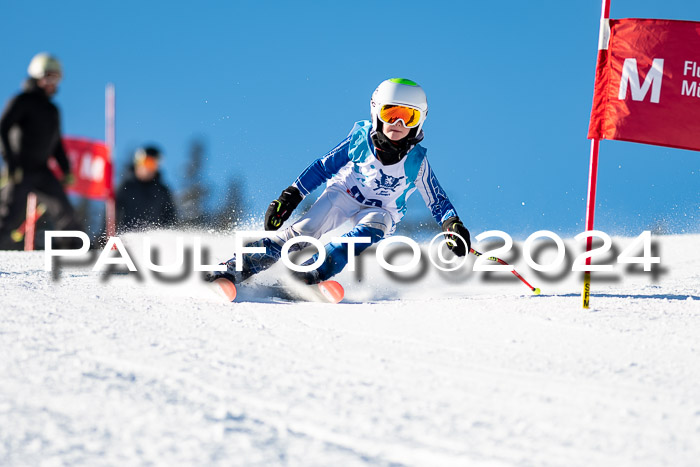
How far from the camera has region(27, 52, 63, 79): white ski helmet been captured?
2.88 meters

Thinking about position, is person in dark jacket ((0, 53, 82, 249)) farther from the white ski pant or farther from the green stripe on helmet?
the green stripe on helmet

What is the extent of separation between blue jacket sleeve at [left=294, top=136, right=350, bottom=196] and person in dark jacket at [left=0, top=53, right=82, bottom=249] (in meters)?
1.89

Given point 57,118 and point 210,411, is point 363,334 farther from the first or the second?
point 57,118

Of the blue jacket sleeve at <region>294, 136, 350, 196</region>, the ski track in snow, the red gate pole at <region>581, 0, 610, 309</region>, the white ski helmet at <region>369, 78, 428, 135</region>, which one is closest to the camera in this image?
the ski track in snow

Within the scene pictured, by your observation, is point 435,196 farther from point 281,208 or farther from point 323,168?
point 281,208

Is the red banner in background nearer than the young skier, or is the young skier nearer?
the red banner in background

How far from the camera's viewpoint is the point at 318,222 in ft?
15.7

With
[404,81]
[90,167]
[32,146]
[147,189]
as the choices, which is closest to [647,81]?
[404,81]

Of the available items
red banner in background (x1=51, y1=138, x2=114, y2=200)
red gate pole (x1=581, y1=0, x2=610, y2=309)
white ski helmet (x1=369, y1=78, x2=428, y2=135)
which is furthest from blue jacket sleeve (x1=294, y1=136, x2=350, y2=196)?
red gate pole (x1=581, y1=0, x2=610, y2=309)

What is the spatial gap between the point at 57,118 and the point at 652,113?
3460mm

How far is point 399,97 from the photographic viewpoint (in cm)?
441

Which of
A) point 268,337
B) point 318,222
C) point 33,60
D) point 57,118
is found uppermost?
point 33,60

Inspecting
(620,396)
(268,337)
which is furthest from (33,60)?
(620,396)

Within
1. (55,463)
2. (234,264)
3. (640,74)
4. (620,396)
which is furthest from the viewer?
(234,264)
